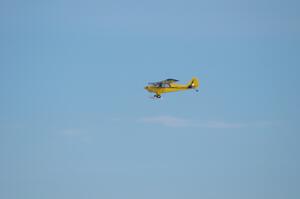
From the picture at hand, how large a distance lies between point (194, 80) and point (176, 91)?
7.70 metres

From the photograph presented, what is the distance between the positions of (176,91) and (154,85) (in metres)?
4.93

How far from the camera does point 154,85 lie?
16375 centimetres

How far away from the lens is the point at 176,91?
165375 millimetres

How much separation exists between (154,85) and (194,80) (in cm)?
1157

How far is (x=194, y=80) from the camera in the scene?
172 metres
